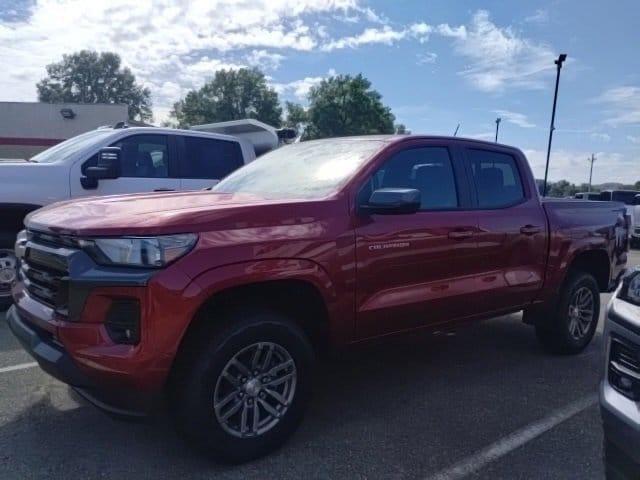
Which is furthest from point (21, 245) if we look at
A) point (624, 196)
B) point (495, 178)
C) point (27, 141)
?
point (27, 141)

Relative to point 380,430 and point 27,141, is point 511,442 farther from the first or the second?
point 27,141

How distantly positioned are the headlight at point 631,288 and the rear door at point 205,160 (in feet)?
18.1

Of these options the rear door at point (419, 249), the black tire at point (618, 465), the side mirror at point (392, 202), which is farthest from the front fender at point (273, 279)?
the black tire at point (618, 465)

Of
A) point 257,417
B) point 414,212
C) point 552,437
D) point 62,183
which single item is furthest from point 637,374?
point 62,183

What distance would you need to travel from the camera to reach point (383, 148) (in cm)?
373

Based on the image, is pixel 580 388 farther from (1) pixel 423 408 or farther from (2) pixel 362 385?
(2) pixel 362 385

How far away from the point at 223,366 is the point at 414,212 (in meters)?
1.62

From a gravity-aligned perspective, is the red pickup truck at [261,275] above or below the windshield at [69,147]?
below

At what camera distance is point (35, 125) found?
28016 millimetres

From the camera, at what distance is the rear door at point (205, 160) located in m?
7.17

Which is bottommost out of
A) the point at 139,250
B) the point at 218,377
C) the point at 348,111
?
the point at 218,377

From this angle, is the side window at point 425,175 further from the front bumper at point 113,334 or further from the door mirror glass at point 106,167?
the door mirror glass at point 106,167

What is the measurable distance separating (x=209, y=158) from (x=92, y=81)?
282ft

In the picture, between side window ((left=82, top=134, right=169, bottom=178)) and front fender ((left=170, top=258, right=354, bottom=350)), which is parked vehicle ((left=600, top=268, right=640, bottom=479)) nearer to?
front fender ((left=170, top=258, right=354, bottom=350))
